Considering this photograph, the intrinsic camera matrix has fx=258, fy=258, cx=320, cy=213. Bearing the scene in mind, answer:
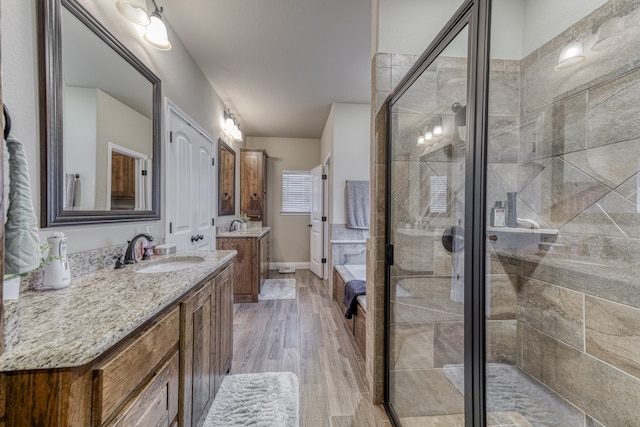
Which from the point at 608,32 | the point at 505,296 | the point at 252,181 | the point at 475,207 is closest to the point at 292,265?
the point at 252,181

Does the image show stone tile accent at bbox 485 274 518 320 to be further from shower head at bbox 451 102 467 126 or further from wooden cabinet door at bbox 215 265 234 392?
wooden cabinet door at bbox 215 265 234 392

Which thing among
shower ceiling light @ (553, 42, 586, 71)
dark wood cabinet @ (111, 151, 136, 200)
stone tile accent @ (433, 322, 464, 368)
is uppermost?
shower ceiling light @ (553, 42, 586, 71)

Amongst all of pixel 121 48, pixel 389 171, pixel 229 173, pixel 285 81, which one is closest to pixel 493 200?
pixel 389 171

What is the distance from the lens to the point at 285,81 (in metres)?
3.06

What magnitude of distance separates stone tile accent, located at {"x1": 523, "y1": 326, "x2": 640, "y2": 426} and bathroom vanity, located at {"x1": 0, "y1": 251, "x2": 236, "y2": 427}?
Answer: 1.84 metres

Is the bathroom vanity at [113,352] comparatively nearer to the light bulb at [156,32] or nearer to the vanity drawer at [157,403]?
the vanity drawer at [157,403]

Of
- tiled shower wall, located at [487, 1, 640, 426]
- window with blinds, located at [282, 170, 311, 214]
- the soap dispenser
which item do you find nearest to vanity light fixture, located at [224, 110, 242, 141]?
window with blinds, located at [282, 170, 311, 214]

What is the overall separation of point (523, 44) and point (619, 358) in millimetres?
1618

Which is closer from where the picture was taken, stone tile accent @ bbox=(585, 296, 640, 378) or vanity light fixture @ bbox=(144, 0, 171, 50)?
stone tile accent @ bbox=(585, 296, 640, 378)

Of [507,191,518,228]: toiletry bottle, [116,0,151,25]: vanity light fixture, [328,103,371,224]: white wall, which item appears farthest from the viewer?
[328,103,371,224]: white wall

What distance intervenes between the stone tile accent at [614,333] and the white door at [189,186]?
2798 mm

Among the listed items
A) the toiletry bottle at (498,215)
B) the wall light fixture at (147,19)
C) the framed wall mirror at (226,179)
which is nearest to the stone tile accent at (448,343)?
the toiletry bottle at (498,215)

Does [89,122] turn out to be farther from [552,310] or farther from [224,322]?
[552,310]

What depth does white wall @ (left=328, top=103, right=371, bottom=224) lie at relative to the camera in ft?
12.0
